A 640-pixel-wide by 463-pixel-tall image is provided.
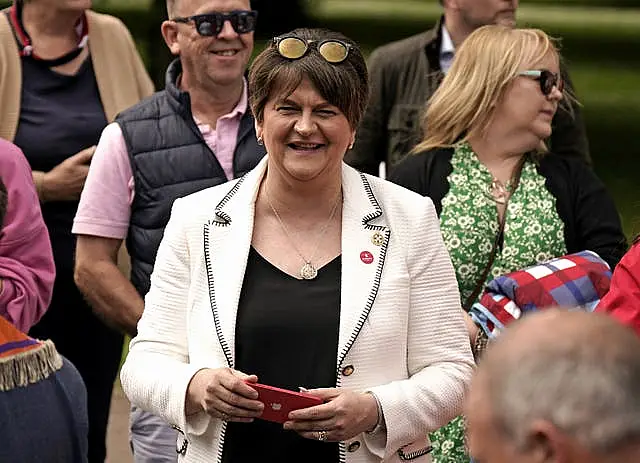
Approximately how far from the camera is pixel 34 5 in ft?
20.8

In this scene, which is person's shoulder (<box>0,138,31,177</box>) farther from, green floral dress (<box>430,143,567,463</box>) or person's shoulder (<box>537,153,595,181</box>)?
person's shoulder (<box>537,153,595,181</box>)

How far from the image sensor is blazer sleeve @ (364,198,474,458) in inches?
165

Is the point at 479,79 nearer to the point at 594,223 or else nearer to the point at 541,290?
the point at 594,223

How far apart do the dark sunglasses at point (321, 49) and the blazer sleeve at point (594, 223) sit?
4.87ft

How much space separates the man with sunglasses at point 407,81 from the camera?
659 cm

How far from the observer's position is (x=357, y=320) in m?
4.15

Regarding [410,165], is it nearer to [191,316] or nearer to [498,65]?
[498,65]

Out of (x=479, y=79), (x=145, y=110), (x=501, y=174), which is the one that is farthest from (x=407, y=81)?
(x=145, y=110)

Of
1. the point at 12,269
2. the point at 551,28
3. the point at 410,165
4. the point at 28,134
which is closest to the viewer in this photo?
the point at 12,269

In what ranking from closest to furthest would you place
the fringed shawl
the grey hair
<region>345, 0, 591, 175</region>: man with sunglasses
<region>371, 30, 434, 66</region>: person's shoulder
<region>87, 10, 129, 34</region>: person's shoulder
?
the grey hair < the fringed shawl < <region>87, 10, 129, 34</region>: person's shoulder < <region>345, 0, 591, 175</region>: man with sunglasses < <region>371, 30, 434, 66</region>: person's shoulder

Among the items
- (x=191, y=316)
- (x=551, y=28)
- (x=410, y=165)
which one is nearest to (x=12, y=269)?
(x=191, y=316)

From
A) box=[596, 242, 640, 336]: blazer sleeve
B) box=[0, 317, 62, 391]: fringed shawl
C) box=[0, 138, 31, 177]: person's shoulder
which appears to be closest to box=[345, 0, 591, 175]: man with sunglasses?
box=[0, 138, 31, 177]: person's shoulder

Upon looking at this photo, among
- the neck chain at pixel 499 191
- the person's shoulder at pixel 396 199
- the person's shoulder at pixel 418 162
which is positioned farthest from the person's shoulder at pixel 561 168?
the person's shoulder at pixel 396 199

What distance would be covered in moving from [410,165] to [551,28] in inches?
983
